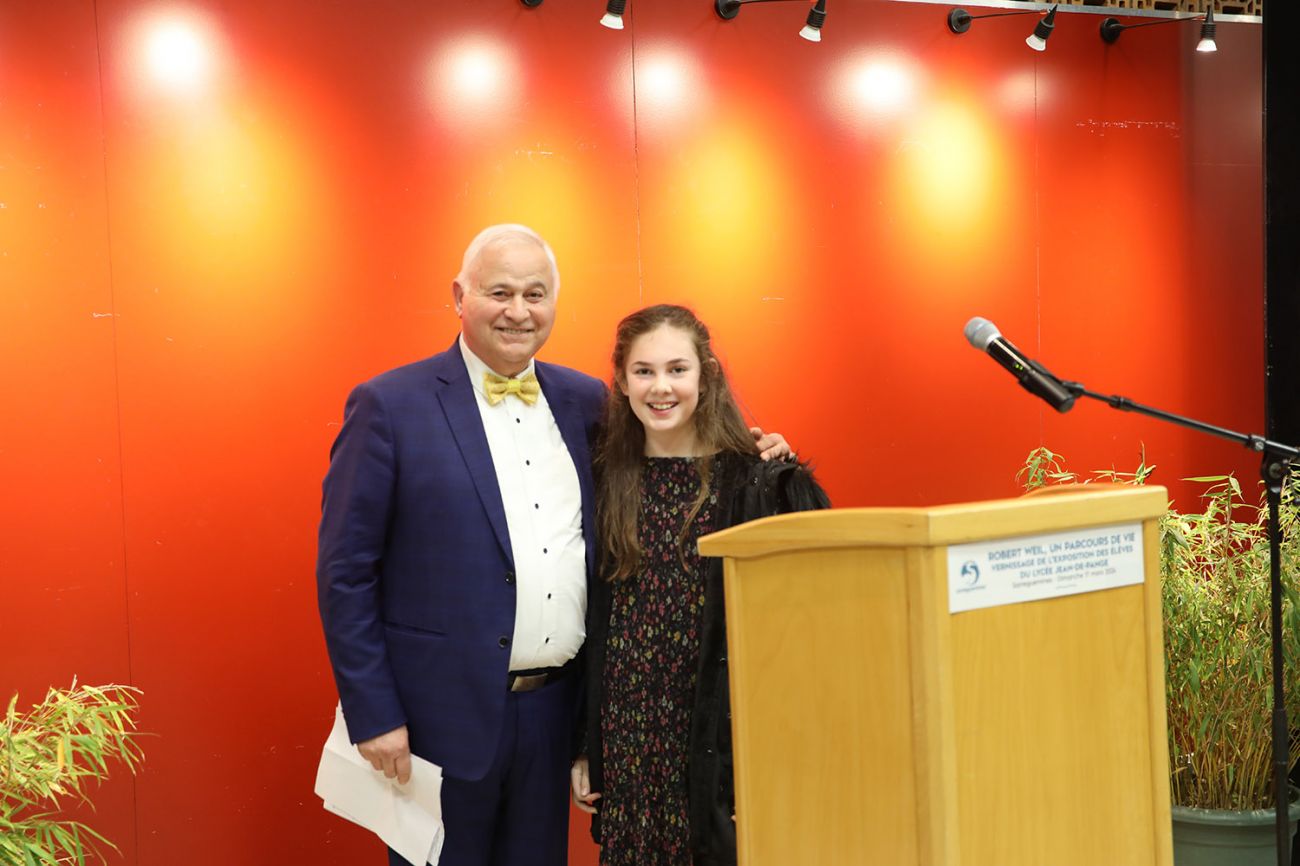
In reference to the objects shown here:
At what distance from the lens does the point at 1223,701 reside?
11.1 ft

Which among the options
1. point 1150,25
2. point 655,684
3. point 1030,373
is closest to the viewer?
point 1030,373

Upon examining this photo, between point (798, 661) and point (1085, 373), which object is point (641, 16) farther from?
point (798, 661)

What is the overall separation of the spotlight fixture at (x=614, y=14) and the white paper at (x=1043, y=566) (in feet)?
9.18

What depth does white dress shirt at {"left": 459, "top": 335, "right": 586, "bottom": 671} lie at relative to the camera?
2580 millimetres

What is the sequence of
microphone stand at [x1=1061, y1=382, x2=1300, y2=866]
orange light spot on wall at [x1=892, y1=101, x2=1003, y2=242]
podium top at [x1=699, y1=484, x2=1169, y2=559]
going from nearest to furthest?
podium top at [x1=699, y1=484, x2=1169, y2=559] → microphone stand at [x1=1061, y1=382, x2=1300, y2=866] → orange light spot on wall at [x1=892, y1=101, x2=1003, y2=242]

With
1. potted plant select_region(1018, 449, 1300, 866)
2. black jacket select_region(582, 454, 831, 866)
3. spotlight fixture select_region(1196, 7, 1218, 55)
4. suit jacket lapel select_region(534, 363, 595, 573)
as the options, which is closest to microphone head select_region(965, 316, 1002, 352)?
black jacket select_region(582, 454, 831, 866)

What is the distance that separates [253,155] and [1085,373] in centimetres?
296

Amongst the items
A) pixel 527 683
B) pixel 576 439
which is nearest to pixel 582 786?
pixel 527 683

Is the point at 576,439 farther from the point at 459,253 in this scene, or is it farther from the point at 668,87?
the point at 668,87

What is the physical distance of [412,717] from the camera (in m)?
2.61

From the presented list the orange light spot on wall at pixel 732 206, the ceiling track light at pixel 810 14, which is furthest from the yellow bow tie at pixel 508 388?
the ceiling track light at pixel 810 14

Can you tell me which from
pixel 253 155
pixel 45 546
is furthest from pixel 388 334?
pixel 45 546

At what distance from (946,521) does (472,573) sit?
1332mm

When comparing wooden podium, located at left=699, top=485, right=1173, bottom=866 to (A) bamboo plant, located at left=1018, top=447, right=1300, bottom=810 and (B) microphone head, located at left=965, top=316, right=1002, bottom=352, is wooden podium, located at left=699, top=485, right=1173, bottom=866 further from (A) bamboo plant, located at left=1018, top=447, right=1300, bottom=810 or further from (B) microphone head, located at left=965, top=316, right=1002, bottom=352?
(A) bamboo plant, located at left=1018, top=447, right=1300, bottom=810
